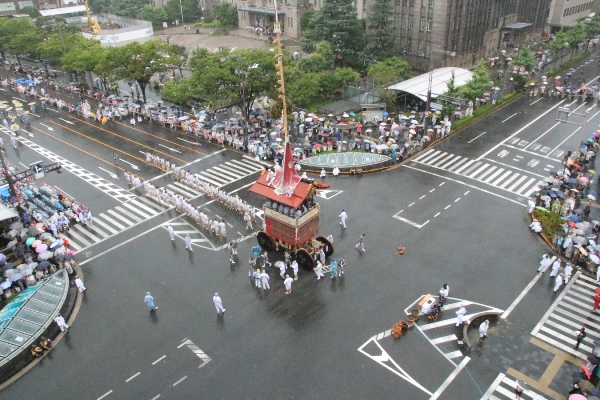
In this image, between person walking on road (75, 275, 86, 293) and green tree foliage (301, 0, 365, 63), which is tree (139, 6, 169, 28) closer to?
green tree foliage (301, 0, 365, 63)

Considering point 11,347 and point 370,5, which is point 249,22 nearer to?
point 370,5

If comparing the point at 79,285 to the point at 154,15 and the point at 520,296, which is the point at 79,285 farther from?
the point at 154,15

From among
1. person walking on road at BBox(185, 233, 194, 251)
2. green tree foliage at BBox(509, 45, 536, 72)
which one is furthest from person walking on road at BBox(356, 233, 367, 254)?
green tree foliage at BBox(509, 45, 536, 72)

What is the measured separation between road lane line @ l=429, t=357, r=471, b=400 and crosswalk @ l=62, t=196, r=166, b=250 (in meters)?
25.2

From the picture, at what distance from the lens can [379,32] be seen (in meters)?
70.6

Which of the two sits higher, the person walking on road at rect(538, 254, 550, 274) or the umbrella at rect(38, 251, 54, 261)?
the umbrella at rect(38, 251, 54, 261)

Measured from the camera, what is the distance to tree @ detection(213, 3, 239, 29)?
348ft

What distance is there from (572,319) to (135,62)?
54160 mm

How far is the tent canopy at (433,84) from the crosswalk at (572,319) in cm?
3043

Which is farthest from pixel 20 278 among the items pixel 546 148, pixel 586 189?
pixel 546 148

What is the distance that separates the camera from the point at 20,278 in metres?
30.4

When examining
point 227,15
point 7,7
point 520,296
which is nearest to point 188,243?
point 520,296

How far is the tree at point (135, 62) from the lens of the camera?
6066 cm

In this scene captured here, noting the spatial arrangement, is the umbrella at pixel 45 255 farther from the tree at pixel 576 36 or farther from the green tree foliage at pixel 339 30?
the tree at pixel 576 36
